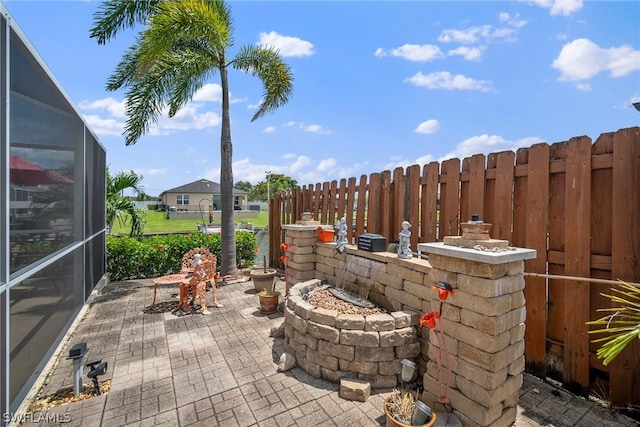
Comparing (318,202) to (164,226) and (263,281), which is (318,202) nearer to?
(263,281)

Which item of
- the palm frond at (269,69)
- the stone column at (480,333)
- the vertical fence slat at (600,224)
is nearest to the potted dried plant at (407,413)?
the stone column at (480,333)

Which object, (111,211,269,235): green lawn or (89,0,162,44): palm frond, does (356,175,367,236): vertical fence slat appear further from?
(111,211,269,235): green lawn

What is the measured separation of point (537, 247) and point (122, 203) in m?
10.0

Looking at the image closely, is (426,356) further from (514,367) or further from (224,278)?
(224,278)

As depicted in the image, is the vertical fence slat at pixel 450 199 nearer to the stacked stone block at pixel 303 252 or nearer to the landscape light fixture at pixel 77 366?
the stacked stone block at pixel 303 252

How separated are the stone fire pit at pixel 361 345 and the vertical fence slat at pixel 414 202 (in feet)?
4.37

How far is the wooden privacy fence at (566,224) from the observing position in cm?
248

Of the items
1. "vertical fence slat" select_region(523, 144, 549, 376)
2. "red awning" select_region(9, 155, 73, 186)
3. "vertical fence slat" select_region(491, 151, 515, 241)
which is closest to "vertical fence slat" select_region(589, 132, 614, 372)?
"vertical fence slat" select_region(523, 144, 549, 376)

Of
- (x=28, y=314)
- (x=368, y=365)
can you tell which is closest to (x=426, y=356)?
(x=368, y=365)

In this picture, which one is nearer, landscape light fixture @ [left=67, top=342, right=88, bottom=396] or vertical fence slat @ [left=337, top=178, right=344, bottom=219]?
landscape light fixture @ [left=67, top=342, right=88, bottom=396]

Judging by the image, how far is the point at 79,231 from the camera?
185 inches

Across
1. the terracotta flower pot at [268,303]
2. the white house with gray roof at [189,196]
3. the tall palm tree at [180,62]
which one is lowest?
the terracotta flower pot at [268,303]

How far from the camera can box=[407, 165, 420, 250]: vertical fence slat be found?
416 centimetres

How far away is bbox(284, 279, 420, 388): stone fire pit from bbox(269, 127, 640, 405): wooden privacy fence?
136 centimetres
